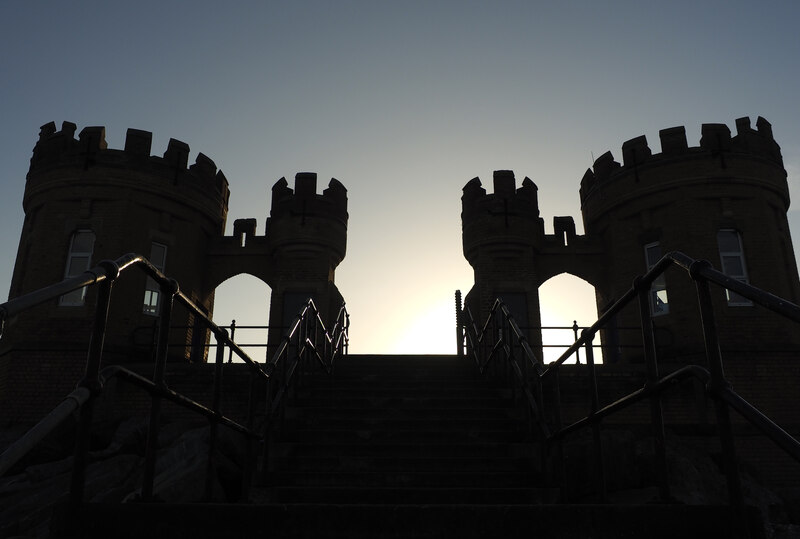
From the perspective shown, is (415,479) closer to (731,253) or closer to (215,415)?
(215,415)

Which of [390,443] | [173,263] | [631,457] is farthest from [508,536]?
[173,263]

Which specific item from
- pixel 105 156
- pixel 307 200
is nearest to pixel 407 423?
pixel 307 200

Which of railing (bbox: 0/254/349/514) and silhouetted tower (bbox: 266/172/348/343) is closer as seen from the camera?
railing (bbox: 0/254/349/514)

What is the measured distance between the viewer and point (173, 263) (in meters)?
16.4

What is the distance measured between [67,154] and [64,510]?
1536cm

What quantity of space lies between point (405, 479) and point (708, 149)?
13.6 meters

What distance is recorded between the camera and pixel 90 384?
104 inches

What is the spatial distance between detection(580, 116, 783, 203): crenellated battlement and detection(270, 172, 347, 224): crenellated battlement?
24.5 feet

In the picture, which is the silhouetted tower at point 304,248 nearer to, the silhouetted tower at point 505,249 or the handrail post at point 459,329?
the handrail post at point 459,329

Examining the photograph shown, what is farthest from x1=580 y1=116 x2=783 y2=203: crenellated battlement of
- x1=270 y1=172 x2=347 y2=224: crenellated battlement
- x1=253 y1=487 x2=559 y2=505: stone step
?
x1=253 y1=487 x2=559 y2=505: stone step

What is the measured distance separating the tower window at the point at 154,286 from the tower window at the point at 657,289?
461 inches

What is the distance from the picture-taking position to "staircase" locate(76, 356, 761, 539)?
9.64 feet

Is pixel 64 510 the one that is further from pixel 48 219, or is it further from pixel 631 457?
pixel 48 219

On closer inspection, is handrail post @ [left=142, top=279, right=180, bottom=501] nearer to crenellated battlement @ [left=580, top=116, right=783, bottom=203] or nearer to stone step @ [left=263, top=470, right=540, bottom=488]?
stone step @ [left=263, top=470, right=540, bottom=488]
